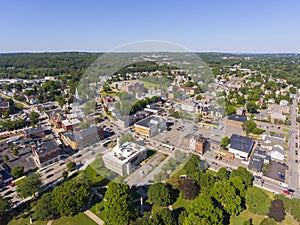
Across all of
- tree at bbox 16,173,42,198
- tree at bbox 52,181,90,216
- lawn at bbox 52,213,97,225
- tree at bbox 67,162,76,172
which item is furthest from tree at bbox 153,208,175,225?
tree at bbox 67,162,76,172

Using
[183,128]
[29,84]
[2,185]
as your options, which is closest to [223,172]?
[183,128]

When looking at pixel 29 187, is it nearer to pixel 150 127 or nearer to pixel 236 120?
pixel 150 127

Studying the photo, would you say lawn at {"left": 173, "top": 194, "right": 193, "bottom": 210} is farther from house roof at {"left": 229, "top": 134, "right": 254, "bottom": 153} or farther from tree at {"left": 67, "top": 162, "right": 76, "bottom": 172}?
tree at {"left": 67, "top": 162, "right": 76, "bottom": 172}

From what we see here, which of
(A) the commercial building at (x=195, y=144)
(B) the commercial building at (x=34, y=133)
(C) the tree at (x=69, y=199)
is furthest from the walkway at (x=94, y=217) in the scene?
(B) the commercial building at (x=34, y=133)

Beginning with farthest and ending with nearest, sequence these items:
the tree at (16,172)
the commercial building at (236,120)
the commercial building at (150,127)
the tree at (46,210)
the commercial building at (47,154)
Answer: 1. the commercial building at (236,120)
2. the commercial building at (150,127)
3. the commercial building at (47,154)
4. the tree at (16,172)
5. the tree at (46,210)

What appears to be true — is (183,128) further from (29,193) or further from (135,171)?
(29,193)

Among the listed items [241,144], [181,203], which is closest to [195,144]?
[241,144]

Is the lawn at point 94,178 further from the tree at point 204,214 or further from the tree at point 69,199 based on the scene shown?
the tree at point 204,214
